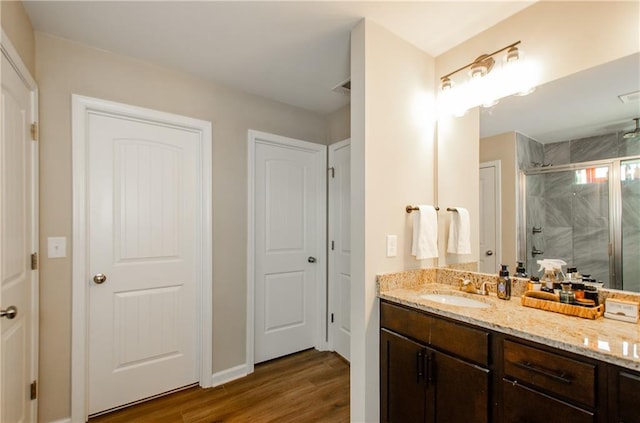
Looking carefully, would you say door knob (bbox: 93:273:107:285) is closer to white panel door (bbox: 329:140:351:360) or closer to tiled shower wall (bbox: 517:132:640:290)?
white panel door (bbox: 329:140:351:360)

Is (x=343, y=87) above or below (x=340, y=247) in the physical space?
above

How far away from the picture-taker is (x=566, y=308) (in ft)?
4.24

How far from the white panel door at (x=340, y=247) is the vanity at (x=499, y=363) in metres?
1.09

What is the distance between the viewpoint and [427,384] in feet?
4.63

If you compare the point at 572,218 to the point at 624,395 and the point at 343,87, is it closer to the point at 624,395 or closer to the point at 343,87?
the point at 624,395

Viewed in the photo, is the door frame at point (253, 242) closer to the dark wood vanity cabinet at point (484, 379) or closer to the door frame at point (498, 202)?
the dark wood vanity cabinet at point (484, 379)

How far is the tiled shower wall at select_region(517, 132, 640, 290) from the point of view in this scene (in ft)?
4.29

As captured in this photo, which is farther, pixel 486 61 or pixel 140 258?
pixel 140 258

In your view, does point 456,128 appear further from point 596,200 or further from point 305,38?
point 305,38

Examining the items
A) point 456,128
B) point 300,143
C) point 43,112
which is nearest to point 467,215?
point 456,128

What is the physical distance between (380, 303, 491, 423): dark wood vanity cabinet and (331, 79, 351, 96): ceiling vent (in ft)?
5.49

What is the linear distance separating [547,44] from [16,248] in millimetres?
2828

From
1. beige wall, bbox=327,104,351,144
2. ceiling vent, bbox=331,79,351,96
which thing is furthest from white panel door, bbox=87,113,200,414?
beige wall, bbox=327,104,351,144

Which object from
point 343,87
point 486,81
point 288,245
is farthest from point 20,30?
point 486,81
